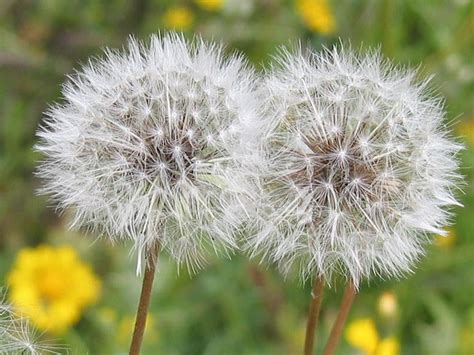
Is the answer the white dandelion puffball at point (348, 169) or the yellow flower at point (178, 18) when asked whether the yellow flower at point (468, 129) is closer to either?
the yellow flower at point (178, 18)

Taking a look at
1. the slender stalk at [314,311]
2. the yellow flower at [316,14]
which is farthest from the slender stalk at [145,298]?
the yellow flower at [316,14]

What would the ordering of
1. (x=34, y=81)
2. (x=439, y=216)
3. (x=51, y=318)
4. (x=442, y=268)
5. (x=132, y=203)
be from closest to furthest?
(x=132, y=203) < (x=439, y=216) < (x=51, y=318) < (x=442, y=268) < (x=34, y=81)

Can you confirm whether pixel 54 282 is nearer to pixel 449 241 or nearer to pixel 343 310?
pixel 449 241

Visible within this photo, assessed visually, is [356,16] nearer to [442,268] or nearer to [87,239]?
[442,268]

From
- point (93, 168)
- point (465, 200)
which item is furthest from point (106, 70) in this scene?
point (465, 200)

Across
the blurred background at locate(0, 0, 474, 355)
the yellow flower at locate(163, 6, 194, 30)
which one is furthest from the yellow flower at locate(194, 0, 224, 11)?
the yellow flower at locate(163, 6, 194, 30)

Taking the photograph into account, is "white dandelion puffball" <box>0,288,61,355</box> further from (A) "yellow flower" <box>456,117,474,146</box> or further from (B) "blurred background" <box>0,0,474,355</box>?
(A) "yellow flower" <box>456,117,474,146</box>
